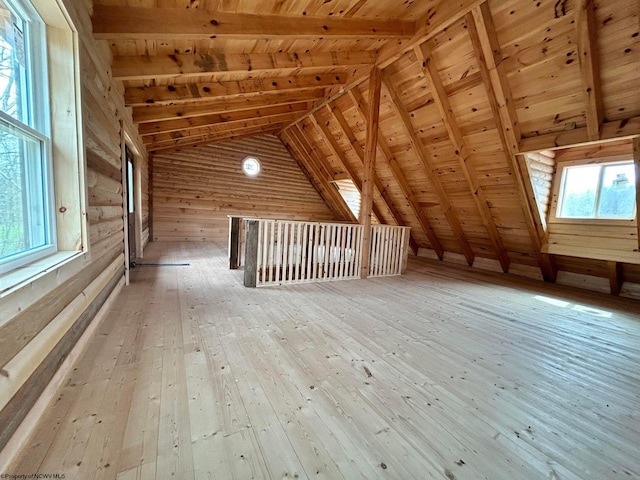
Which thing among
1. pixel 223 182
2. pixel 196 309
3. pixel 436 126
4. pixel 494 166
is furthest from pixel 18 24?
pixel 223 182

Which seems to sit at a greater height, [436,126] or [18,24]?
[436,126]

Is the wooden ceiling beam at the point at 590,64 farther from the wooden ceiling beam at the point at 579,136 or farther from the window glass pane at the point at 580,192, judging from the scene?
the window glass pane at the point at 580,192

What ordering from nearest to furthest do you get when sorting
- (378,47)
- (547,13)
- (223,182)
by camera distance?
(547,13) → (378,47) → (223,182)

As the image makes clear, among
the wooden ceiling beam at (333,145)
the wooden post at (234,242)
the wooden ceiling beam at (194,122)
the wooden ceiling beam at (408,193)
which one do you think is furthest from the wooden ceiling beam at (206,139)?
the wooden ceiling beam at (408,193)

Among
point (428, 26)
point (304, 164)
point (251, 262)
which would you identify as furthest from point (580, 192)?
point (304, 164)

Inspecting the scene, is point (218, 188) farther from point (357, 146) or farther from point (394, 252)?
point (394, 252)

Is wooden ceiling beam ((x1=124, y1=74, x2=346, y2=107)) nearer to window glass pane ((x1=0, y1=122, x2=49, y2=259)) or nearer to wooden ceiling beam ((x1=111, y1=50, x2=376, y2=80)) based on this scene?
wooden ceiling beam ((x1=111, y1=50, x2=376, y2=80))

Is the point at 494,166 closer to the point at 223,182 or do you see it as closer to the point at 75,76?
the point at 75,76

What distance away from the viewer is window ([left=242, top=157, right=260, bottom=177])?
7.86 metres

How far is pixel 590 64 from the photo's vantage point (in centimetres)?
254

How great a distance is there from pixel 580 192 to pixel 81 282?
588 cm

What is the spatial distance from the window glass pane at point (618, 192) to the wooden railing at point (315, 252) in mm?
2666

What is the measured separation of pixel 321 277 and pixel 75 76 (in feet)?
11.1

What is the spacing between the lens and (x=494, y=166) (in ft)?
13.0
